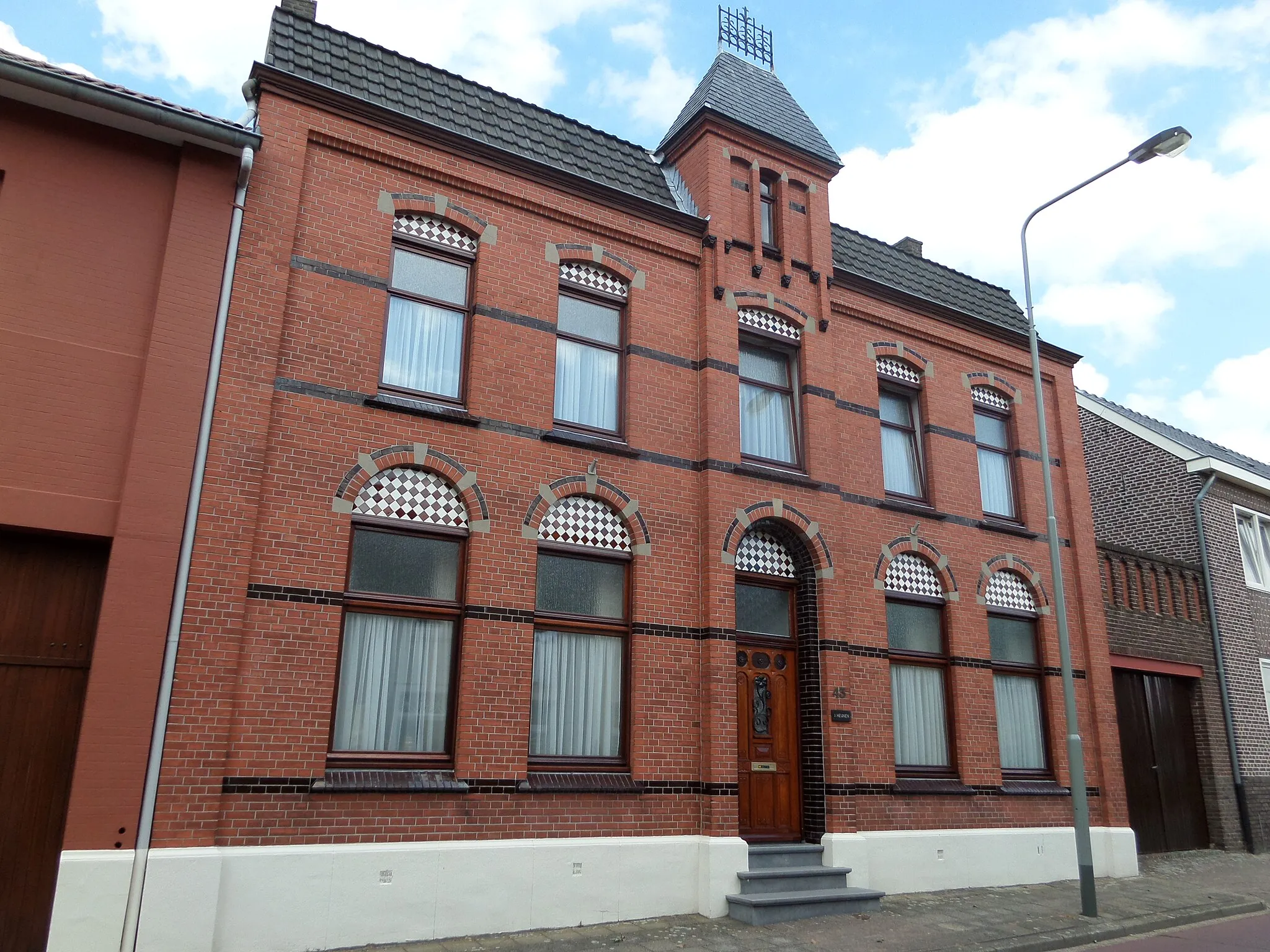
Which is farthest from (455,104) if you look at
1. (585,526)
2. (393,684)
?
(393,684)

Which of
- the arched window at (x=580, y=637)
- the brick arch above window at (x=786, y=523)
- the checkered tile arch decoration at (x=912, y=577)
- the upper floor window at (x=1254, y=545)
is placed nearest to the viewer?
the arched window at (x=580, y=637)

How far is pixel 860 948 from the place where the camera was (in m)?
8.62

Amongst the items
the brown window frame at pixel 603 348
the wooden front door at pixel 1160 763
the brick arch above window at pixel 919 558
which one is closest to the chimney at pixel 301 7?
the brown window frame at pixel 603 348

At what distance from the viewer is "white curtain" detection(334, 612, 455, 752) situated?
29.3 feet

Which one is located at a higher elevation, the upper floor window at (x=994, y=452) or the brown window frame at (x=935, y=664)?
the upper floor window at (x=994, y=452)

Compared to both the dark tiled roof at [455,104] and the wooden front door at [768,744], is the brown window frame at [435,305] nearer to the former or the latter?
the dark tiled roof at [455,104]

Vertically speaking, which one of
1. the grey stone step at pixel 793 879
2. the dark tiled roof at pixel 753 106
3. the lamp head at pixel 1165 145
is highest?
the dark tiled roof at pixel 753 106

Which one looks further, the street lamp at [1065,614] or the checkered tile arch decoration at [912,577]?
the checkered tile arch decoration at [912,577]

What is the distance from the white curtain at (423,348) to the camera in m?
10.0

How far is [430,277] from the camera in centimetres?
1044

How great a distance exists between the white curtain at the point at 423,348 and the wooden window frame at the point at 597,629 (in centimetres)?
215

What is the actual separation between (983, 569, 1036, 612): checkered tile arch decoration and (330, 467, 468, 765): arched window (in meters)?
8.17

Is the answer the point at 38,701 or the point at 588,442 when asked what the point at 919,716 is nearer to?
the point at 588,442

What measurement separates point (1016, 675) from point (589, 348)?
803 centimetres
